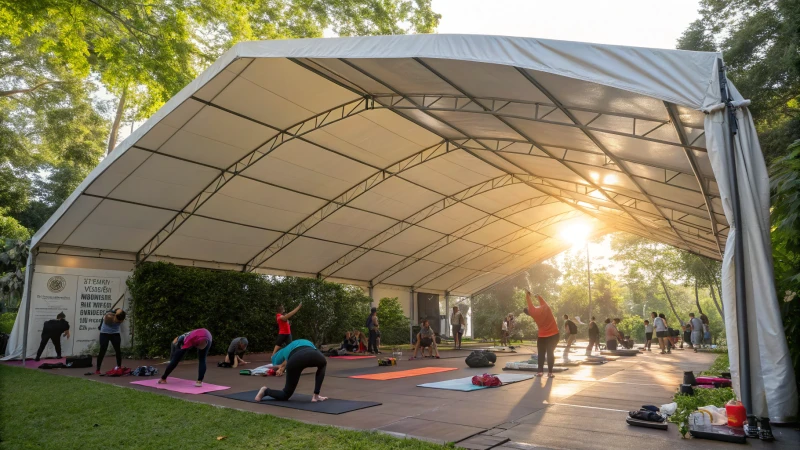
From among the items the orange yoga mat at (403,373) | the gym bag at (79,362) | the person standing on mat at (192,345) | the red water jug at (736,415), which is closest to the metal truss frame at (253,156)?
the gym bag at (79,362)

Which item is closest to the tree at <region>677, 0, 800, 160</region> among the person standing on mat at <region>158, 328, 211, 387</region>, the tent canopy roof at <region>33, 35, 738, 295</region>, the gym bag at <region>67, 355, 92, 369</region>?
the tent canopy roof at <region>33, 35, 738, 295</region>

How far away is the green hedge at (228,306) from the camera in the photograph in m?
13.8

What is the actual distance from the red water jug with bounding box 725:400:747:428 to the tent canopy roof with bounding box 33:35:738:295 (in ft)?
9.89

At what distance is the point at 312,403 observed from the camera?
6371 mm

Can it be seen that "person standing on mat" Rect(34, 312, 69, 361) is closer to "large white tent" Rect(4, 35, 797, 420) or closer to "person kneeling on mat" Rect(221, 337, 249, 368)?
"large white tent" Rect(4, 35, 797, 420)

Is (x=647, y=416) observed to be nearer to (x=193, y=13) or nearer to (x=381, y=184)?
(x=381, y=184)

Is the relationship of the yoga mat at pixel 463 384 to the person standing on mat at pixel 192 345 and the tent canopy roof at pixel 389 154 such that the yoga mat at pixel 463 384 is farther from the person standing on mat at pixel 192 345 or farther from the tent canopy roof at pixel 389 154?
the tent canopy roof at pixel 389 154

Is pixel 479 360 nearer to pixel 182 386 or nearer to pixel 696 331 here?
pixel 182 386

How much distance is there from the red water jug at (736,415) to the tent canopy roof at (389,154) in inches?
119

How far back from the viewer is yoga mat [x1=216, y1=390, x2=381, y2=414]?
234 inches

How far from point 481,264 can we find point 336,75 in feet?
61.4

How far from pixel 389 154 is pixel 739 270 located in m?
10.3

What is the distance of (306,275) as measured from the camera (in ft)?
66.1

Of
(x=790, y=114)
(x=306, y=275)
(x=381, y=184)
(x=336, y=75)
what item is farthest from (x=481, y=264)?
(x=336, y=75)
